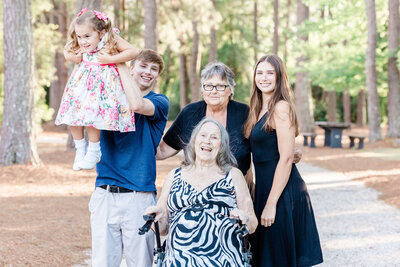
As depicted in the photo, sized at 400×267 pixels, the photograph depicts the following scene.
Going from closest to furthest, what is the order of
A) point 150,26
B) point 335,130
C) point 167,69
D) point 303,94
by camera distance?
point 150,26 → point 335,130 → point 303,94 → point 167,69

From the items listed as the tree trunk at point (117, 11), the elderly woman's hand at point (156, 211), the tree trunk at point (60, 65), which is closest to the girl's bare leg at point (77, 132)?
the elderly woman's hand at point (156, 211)

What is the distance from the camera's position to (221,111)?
3.59 m

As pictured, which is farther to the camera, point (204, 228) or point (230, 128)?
point (230, 128)

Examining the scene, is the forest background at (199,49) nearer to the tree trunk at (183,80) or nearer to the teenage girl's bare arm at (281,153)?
the tree trunk at (183,80)

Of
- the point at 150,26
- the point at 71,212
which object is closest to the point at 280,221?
the point at 71,212

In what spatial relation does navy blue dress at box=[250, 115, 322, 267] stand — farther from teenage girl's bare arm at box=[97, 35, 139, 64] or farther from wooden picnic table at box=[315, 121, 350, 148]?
wooden picnic table at box=[315, 121, 350, 148]

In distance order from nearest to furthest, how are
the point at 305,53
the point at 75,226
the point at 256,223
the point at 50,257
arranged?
1. the point at 256,223
2. the point at 50,257
3. the point at 75,226
4. the point at 305,53

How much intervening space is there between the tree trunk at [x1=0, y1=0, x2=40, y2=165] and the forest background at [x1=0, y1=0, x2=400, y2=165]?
0.02m

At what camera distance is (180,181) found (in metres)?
3.35

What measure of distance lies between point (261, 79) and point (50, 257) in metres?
3.03

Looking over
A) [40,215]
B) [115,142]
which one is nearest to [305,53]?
[40,215]

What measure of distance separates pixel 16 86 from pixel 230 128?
26.9 feet

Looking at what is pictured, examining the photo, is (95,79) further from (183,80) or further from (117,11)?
(183,80)

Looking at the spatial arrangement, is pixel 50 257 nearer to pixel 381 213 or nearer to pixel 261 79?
pixel 261 79
